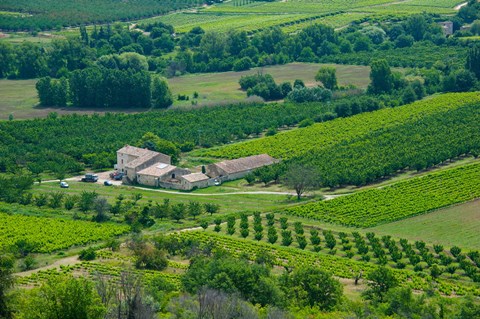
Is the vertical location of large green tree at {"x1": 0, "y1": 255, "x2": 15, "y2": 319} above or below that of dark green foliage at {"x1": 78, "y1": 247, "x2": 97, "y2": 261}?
above

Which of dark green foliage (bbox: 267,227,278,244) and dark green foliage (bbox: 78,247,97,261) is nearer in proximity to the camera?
dark green foliage (bbox: 78,247,97,261)

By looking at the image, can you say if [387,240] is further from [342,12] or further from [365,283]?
[342,12]

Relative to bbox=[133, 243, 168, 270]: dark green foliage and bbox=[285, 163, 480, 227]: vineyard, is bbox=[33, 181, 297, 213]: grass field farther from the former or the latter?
bbox=[133, 243, 168, 270]: dark green foliage

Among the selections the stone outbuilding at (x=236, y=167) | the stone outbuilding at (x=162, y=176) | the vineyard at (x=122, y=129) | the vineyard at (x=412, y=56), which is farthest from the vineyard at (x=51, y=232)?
the vineyard at (x=412, y=56)

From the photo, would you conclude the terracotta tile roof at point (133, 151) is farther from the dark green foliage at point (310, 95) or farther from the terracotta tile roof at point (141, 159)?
the dark green foliage at point (310, 95)

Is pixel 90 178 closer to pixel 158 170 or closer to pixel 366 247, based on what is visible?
pixel 158 170

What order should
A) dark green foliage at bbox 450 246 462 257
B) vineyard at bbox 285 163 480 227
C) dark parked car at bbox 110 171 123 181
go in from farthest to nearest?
1. dark parked car at bbox 110 171 123 181
2. vineyard at bbox 285 163 480 227
3. dark green foliage at bbox 450 246 462 257

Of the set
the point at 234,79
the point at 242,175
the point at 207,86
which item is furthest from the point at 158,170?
the point at 234,79

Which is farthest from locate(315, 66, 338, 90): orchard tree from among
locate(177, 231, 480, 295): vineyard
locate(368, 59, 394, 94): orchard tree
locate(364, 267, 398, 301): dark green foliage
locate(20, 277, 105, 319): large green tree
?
locate(20, 277, 105, 319): large green tree
